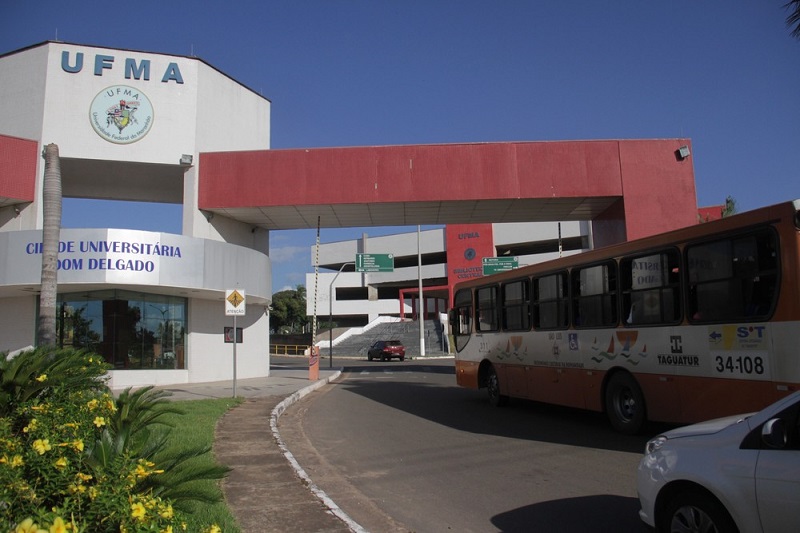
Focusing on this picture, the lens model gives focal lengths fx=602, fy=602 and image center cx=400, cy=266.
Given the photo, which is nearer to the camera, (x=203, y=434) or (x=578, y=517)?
(x=578, y=517)

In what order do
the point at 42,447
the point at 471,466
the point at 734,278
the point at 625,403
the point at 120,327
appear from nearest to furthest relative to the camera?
the point at 42,447
the point at 734,278
the point at 471,466
the point at 625,403
the point at 120,327

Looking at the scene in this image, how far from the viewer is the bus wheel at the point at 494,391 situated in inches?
575

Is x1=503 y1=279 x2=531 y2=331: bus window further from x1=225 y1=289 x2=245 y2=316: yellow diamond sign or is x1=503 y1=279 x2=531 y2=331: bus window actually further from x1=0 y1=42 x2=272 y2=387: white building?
x1=0 y1=42 x2=272 y2=387: white building

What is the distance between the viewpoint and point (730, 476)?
399cm

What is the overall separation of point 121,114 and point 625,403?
1963 cm

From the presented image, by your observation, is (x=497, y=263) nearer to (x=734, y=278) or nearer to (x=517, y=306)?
(x=517, y=306)

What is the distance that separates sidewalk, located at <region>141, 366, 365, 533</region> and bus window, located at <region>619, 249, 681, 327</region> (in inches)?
231

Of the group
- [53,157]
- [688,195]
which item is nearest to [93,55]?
[53,157]

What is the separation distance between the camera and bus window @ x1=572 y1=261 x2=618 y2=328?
10578 mm

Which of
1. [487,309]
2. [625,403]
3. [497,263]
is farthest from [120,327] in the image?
[497,263]

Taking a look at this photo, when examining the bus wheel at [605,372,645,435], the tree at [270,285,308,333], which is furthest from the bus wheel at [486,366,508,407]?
the tree at [270,285,308,333]

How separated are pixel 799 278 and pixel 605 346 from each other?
12.6 feet

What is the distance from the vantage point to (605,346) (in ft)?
35.0

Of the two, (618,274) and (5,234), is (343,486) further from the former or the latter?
(5,234)
